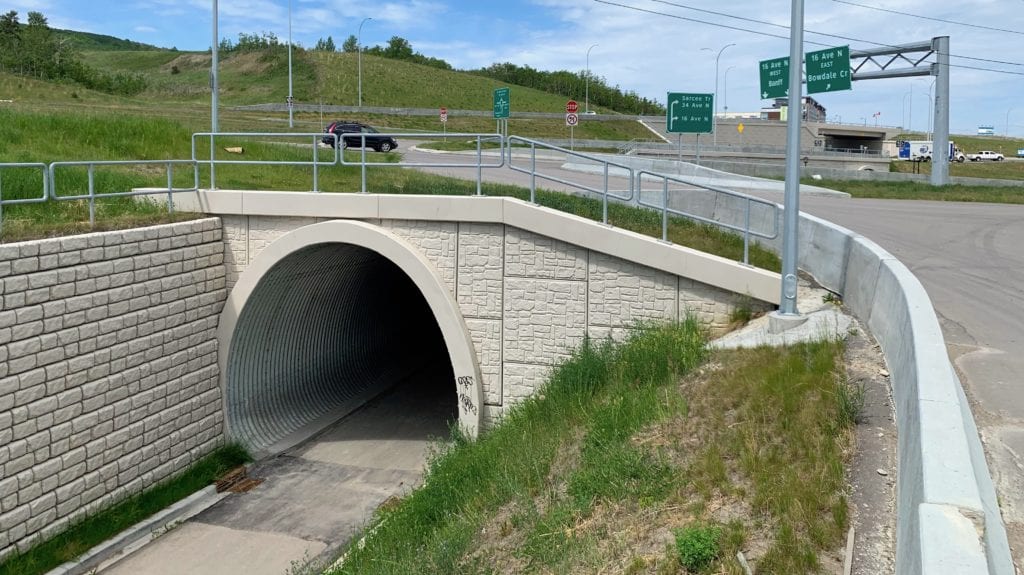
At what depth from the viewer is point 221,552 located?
37.2 feet

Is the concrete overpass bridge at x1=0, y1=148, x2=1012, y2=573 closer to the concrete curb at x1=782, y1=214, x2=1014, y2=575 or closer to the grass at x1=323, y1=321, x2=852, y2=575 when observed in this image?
the concrete curb at x1=782, y1=214, x2=1014, y2=575

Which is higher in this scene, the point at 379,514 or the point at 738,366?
the point at 738,366

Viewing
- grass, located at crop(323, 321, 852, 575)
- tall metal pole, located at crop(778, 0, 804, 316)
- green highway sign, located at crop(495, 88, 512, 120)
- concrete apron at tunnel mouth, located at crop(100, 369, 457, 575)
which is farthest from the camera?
green highway sign, located at crop(495, 88, 512, 120)

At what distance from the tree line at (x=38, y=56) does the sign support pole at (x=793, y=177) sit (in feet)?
211

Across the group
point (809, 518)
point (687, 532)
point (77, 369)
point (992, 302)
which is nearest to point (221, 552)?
point (77, 369)

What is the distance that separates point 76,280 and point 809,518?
9841 mm

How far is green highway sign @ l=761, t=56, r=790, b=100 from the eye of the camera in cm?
1390

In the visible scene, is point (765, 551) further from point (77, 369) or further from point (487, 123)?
point (487, 123)

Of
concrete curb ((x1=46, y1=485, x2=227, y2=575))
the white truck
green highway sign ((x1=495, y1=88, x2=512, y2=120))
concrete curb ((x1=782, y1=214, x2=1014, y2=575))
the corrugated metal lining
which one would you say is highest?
the white truck

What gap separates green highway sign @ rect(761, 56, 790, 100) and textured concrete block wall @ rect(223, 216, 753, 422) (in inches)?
176

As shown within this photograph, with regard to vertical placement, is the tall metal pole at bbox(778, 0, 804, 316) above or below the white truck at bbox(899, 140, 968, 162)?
below

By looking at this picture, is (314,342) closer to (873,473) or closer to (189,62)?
(873,473)

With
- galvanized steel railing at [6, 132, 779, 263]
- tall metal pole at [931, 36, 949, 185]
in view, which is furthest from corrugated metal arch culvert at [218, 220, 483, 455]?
tall metal pole at [931, 36, 949, 185]

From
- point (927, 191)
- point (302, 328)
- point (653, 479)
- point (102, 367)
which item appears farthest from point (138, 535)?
point (927, 191)
